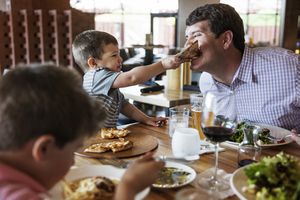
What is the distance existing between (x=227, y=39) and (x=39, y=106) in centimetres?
142

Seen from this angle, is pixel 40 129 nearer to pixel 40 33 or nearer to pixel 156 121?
pixel 156 121

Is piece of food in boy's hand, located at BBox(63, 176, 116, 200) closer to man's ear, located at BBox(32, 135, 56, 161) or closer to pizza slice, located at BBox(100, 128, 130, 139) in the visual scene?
man's ear, located at BBox(32, 135, 56, 161)

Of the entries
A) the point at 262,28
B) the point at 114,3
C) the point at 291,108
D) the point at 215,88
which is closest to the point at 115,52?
the point at 215,88

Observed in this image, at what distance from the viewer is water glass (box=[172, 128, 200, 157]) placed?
123 cm

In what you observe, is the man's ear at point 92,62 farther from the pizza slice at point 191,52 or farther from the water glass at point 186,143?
the water glass at point 186,143

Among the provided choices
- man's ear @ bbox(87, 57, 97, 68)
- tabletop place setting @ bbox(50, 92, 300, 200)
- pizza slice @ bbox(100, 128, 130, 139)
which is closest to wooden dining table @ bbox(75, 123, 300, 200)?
tabletop place setting @ bbox(50, 92, 300, 200)

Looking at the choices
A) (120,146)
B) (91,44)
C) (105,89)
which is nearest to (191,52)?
(105,89)

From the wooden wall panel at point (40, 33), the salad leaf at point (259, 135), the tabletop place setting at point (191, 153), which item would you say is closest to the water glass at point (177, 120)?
the tabletop place setting at point (191, 153)

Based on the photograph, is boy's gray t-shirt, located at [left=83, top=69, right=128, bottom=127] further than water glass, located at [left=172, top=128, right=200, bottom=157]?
Yes

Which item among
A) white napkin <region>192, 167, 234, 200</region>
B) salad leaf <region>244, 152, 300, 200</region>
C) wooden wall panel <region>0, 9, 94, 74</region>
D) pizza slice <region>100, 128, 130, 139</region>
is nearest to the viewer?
salad leaf <region>244, 152, 300, 200</region>

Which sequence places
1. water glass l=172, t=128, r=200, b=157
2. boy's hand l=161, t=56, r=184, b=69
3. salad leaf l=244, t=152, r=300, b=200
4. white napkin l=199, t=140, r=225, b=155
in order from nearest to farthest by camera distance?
salad leaf l=244, t=152, r=300, b=200 < water glass l=172, t=128, r=200, b=157 < white napkin l=199, t=140, r=225, b=155 < boy's hand l=161, t=56, r=184, b=69

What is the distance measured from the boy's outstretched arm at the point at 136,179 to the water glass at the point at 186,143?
1.21ft

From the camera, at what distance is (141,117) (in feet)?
6.06

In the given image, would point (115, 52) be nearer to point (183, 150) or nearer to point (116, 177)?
point (183, 150)
